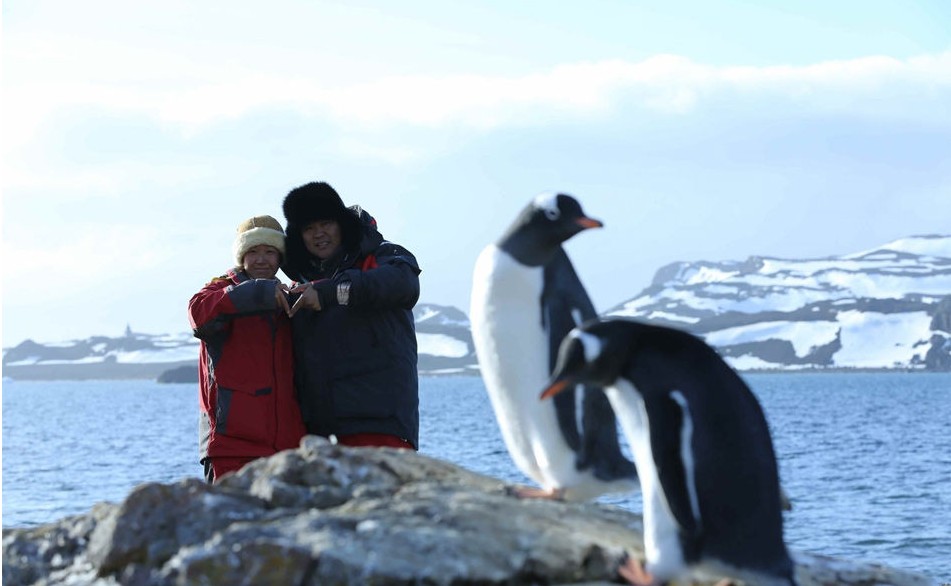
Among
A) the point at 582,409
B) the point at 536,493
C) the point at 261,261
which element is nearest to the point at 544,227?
the point at 582,409

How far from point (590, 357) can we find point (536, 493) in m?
0.86

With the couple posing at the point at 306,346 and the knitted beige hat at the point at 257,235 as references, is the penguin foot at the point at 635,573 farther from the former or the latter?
the knitted beige hat at the point at 257,235

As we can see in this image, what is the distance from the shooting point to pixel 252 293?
5.89 m

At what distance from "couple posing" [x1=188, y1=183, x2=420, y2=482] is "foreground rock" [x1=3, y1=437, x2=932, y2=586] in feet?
3.36

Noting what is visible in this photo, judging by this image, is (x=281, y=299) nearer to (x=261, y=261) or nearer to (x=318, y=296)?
(x=318, y=296)

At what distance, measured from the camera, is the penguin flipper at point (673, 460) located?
413cm

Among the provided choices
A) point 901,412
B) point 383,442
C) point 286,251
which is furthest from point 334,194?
point 901,412

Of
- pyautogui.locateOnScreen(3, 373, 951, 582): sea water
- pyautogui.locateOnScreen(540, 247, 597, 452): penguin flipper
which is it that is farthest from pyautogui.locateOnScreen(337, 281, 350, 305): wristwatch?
pyautogui.locateOnScreen(3, 373, 951, 582): sea water

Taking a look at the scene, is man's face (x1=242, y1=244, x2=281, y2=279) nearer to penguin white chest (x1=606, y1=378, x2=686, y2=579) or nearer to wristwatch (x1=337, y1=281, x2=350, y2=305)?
wristwatch (x1=337, y1=281, x2=350, y2=305)

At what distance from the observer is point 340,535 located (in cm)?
414

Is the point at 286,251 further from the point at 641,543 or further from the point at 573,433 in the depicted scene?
the point at 641,543

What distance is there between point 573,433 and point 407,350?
1.77m

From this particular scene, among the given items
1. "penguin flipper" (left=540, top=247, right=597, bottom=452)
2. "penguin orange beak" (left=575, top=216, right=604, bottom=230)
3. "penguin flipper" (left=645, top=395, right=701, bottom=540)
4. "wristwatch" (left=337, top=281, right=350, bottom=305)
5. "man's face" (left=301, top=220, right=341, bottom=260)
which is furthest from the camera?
"man's face" (left=301, top=220, right=341, bottom=260)

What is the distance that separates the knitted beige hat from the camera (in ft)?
20.5
